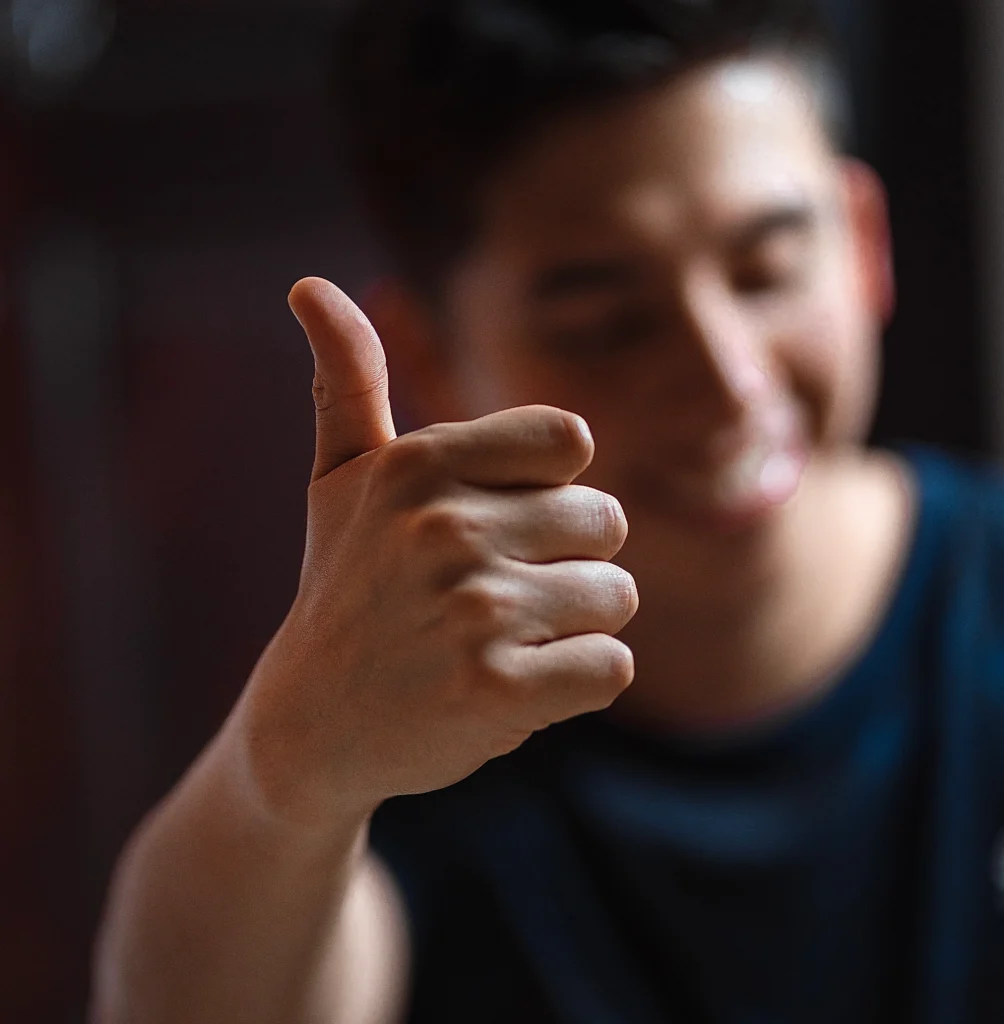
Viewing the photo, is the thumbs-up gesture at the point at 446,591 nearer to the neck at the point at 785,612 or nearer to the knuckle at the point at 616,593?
the knuckle at the point at 616,593

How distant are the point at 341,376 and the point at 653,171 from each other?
9.2 inches

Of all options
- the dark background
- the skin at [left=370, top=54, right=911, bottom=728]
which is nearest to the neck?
the skin at [left=370, top=54, right=911, bottom=728]

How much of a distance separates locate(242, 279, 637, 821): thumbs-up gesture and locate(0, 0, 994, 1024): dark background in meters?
0.55

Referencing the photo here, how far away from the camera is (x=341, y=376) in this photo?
21cm

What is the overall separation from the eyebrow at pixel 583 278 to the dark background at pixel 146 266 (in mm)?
350

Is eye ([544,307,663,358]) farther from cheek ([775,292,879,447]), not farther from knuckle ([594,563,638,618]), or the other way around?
knuckle ([594,563,638,618])

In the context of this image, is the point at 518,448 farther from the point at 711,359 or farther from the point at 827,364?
the point at 827,364

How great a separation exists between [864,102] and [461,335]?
1.57ft

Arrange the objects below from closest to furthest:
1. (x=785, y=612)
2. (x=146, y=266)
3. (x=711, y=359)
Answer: (x=711, y=359) < (x=785, y=612) < (x=146, y=266)

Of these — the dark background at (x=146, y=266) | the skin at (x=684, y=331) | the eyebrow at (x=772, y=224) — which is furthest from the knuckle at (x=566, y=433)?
the dark background at (x=146, y=266)

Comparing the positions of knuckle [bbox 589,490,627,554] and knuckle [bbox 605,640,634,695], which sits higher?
knuckle [bbox 589,490,627,554]

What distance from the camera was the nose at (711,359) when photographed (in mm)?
374

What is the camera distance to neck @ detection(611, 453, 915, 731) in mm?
449

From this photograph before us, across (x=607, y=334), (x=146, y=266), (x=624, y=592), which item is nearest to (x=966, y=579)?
(x=607, y=334)
